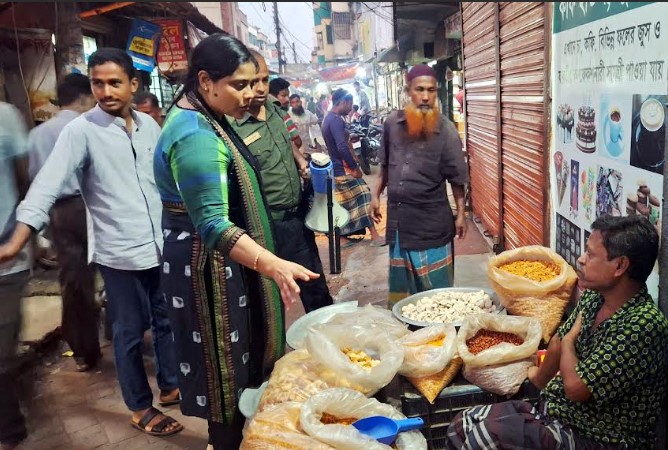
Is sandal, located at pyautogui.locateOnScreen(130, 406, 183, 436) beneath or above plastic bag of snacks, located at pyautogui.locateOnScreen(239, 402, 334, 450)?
beneath

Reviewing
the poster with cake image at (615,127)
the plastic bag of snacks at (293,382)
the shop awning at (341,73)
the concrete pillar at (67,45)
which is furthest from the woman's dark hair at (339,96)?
the shop awning at (341,73)

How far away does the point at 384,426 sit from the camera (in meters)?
1.94

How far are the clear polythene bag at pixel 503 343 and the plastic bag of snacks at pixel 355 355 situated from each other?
28 cm

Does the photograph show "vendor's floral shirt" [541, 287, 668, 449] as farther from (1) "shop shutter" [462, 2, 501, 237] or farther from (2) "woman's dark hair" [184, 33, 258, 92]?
(1) "shop shutter" [462, 2, 501, 237]

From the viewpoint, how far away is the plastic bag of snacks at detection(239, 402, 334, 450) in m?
1.82

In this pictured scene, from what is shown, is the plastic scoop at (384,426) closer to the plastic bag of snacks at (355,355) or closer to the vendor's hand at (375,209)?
the plastic bag of snacks at (355,355)

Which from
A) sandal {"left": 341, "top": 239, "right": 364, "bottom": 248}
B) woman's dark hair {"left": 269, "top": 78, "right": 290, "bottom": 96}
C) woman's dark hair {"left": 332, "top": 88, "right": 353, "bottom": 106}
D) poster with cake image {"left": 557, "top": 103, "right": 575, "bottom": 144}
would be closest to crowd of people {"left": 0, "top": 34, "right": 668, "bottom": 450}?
poster with cake image {"left": 557, "top": 103, "right": 575, "bottom": 144}

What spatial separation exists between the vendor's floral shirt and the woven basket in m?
0.49

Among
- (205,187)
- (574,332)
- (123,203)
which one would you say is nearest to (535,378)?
(574,332)

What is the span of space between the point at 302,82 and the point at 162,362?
31373mm

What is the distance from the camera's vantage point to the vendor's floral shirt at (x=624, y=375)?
173 centimetres

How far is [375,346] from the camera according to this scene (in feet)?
7.91

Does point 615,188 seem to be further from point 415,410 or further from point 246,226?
point 246,226

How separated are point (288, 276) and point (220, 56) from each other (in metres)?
0.83
